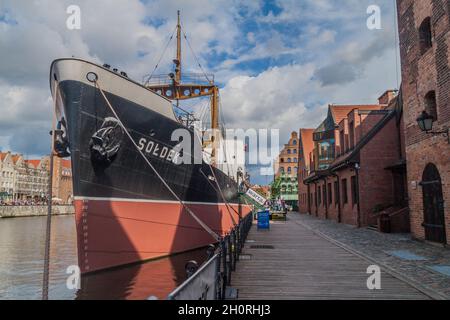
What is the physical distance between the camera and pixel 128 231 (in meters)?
10.8

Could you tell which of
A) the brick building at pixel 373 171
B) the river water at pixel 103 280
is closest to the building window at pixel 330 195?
the brick building at pixel 373 171

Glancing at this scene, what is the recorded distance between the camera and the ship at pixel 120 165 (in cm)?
1008

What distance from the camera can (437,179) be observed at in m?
11.7

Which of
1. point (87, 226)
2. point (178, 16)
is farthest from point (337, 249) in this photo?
point (178, 16)

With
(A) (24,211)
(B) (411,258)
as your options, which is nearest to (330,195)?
(B) (411,258)

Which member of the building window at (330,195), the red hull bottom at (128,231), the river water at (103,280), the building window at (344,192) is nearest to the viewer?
the river water at (103,280)

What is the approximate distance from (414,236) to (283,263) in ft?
23.8

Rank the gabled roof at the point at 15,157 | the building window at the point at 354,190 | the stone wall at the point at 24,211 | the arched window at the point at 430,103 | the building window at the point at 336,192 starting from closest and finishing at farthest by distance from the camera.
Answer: the arched window at the point at 430,103 < the building window at the point at 354,190 < the building window at the point at 336,192 < the stone wall at the point at 24,211 < the gabled roof at the point at 15,157

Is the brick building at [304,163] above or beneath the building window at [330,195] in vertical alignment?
above

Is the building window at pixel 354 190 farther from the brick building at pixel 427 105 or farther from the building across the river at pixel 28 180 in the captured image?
the building across the river at pixel 28 180

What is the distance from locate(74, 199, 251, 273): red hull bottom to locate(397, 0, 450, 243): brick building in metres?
8.40

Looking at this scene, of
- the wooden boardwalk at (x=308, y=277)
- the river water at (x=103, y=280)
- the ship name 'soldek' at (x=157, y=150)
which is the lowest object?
the river water at (x=103, y=280)

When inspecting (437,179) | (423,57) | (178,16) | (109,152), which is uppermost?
(178,16)
